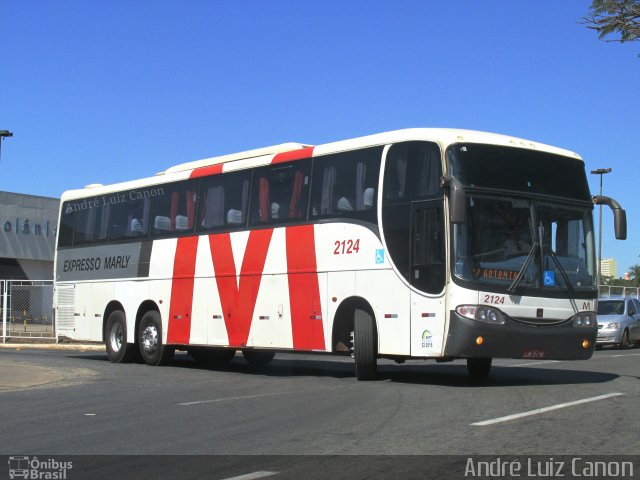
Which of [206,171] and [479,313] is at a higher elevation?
[206,171]

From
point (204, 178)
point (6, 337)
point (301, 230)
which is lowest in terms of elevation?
point (6, 337)

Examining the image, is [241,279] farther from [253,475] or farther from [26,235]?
[26,235]

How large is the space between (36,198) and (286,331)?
125ft

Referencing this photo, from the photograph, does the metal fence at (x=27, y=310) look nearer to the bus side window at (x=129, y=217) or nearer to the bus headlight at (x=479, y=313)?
the bus side window at (x=129, y=217)

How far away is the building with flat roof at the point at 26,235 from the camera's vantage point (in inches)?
1880

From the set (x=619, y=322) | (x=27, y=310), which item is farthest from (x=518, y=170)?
(x=27, y=310)

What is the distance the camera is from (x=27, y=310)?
→ 3003 centimetres

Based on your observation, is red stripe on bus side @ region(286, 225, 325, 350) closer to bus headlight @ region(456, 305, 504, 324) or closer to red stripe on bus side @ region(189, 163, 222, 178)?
red stripe on bus side @ region(189, 163, 222, 178)

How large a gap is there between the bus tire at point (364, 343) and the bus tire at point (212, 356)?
6493mm

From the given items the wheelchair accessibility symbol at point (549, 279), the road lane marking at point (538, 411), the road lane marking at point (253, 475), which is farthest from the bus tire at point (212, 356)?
the road lane marking at point (253, 475)

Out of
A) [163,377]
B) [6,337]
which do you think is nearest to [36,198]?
[6,337]

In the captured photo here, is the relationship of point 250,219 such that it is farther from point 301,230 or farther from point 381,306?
point 381,306

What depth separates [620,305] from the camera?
28.5 meters

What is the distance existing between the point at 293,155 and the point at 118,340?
7.09 meters
